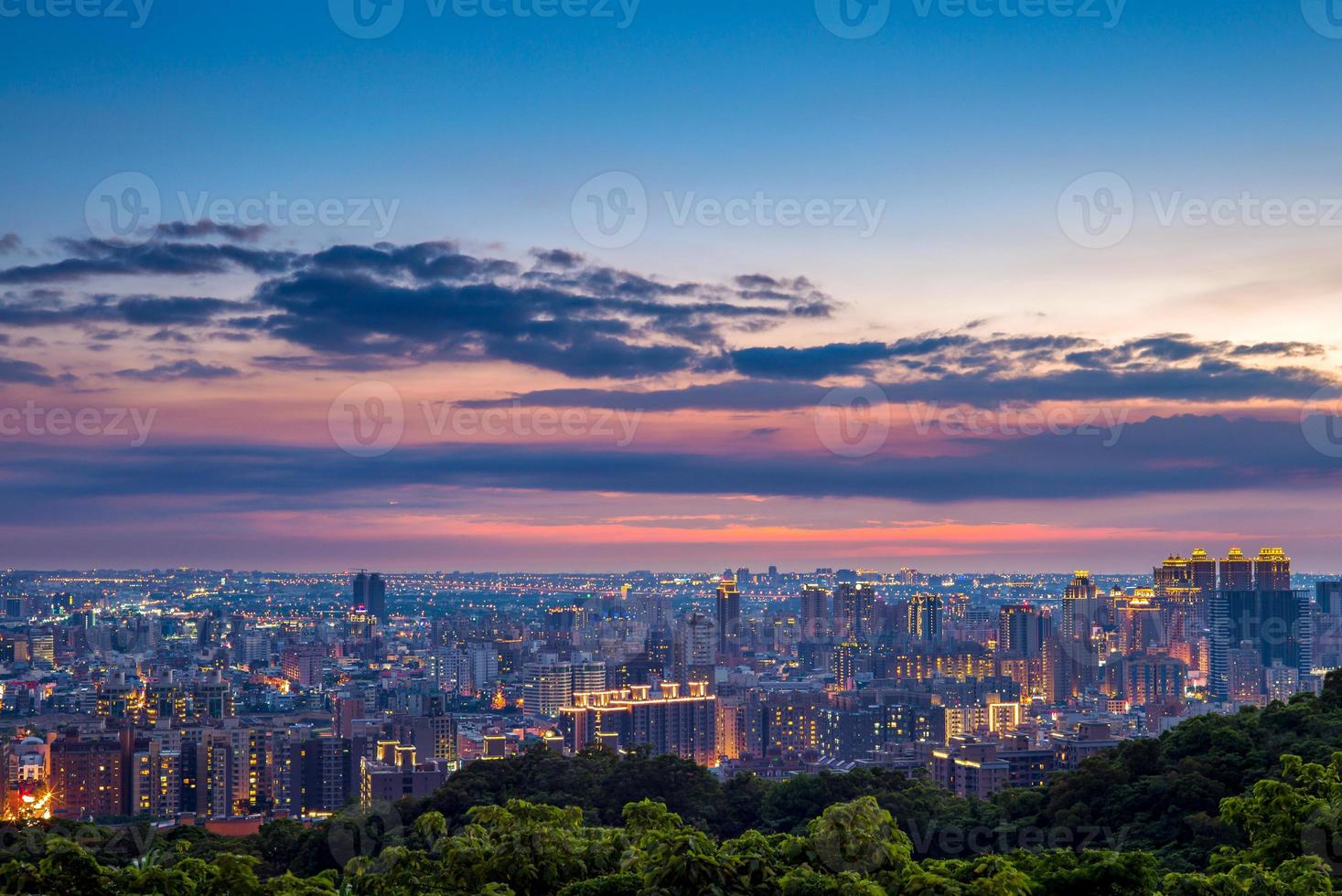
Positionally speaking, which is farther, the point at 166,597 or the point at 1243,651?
the point at 166,597

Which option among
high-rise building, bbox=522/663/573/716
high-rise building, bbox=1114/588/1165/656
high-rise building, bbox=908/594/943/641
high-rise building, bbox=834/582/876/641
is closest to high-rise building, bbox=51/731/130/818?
high-rise building, bbox=522/663/573/716

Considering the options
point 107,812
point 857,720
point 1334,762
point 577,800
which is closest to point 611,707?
point 857,720

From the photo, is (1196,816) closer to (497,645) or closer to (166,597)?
(497,645)

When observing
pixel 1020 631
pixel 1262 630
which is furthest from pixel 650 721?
A: pixel 1262 630

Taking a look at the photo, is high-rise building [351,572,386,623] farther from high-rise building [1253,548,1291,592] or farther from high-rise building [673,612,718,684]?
high-rise building [1253,548,1291,592]

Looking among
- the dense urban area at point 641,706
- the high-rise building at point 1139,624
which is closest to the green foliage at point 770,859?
the dense urban area at point 641,706
